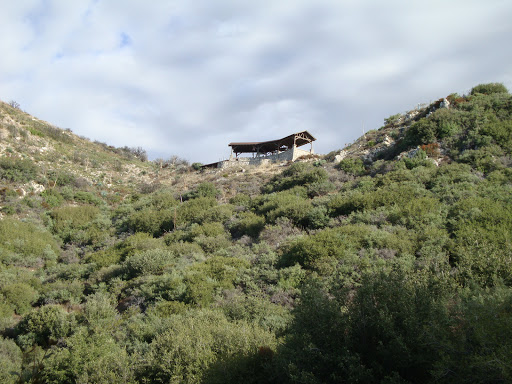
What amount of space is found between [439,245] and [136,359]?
32.7 ft

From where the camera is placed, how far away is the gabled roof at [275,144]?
3803 centimetres

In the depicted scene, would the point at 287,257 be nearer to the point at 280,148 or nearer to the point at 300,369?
the point at 300,369

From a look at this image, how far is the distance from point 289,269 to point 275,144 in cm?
2773

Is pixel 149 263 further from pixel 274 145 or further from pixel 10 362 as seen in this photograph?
pixel 274 145

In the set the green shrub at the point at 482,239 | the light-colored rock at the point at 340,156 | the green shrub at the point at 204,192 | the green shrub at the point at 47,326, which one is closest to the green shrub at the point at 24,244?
the green shrub at the point at 47,326

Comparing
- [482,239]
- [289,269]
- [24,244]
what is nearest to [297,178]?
[289,269]

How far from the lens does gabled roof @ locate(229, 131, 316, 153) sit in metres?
38.0

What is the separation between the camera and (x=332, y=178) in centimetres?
2581

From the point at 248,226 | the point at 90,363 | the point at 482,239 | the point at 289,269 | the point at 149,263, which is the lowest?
the point at 90,363

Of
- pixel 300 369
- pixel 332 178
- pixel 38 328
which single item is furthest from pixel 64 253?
pixel 300 369

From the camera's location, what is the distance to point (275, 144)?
132ft

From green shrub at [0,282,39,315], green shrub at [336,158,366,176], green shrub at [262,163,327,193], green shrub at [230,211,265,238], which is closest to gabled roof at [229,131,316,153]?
green shrub at [262,163,327,193]

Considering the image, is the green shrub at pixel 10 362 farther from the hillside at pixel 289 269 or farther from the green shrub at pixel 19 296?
the green shrub at pixel 19 296

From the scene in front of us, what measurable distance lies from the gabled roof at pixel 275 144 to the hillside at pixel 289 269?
16.3 ft
